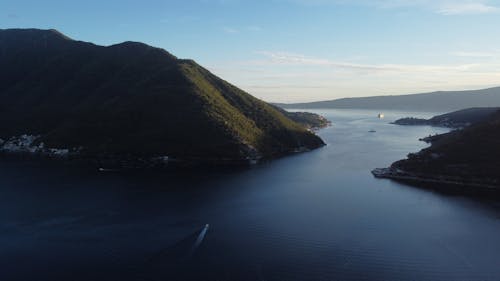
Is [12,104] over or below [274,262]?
over

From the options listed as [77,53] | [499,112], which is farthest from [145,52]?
[499,112]

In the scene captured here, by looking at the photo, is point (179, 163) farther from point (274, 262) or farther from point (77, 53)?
point (77, 53)

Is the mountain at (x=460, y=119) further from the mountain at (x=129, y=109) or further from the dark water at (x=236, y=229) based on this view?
the dark water at (x=236, y=229)

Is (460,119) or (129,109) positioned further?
(460,119)

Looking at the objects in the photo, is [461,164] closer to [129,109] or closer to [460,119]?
[129,109]

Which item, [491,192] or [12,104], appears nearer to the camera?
[491,192]

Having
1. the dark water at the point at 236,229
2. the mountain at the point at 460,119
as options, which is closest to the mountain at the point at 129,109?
the dark water at the point at 236,229

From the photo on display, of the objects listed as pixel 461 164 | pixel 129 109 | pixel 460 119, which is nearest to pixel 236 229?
pixel 461 164
